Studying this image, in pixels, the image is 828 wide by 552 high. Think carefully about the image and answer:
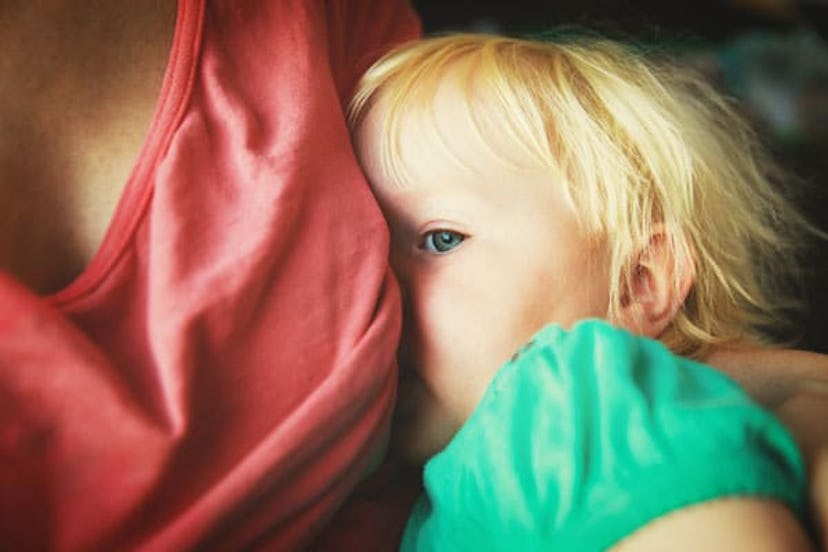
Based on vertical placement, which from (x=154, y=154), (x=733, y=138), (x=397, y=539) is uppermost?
(x=154, y=154)

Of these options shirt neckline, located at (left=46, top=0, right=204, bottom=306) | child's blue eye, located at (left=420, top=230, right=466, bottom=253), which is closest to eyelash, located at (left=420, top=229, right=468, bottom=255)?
child's blue eye, located at (left=420, top=230, right=466, bottom=253)

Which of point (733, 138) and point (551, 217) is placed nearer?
point (551, 217)

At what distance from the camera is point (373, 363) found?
0.45m

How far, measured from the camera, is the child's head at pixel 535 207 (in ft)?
1.60

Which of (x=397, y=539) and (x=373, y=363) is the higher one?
(x=373, y=363)

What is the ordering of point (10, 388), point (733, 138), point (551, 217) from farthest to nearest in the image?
point (733, 138) < point (551, 217) < point (10, 388)

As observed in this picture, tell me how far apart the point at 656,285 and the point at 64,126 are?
34cm

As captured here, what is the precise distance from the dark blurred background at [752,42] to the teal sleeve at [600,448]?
0.27 meters

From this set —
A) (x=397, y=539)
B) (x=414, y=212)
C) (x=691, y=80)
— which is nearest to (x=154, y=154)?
(x=414, y=212)

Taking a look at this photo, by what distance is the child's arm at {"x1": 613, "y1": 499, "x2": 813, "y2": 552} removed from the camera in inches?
14.1

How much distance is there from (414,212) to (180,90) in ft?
0.48

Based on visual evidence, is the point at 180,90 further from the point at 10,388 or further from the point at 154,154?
the point at 10,388

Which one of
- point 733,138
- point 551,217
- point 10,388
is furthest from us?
point 733,138

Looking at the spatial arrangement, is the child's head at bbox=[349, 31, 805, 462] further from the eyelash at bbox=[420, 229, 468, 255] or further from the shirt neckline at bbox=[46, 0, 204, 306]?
the shirt neckline at bbox=[46, 0, 204, 306]
